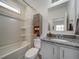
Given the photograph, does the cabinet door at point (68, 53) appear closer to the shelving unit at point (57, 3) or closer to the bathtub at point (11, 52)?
the bathtub at point (11, 52)

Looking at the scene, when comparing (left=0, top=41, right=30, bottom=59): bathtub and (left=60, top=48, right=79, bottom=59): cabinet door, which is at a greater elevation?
(left=60, top=48, right=79, bottom=59): cabinet door

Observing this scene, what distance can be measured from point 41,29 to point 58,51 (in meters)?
1.37

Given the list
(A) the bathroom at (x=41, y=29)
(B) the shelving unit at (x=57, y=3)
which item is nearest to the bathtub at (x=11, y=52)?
(A) the bathroom at (x=41, y=29)

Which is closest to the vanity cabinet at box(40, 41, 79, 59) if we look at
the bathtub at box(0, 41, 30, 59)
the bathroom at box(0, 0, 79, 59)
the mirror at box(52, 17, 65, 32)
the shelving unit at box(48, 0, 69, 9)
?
the bathroom at box(0, 0, 79, 59)

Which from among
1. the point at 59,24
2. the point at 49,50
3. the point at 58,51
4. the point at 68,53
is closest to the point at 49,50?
the point at 49,50

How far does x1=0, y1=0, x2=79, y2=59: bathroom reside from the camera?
1.77 metres

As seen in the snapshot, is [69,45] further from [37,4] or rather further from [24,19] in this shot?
[24,19]

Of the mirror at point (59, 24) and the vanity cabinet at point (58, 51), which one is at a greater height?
the mirror at point (59, 24)

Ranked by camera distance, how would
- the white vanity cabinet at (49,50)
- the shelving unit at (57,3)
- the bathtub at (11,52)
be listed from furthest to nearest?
1. the shelving unit at (57,3)
2. the white vanity cabinet at (49,50)
3. the bathtub at (11,52)

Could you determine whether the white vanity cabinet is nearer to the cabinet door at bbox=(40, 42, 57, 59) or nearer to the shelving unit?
the cabinet door at bbox=(40, 42, 57, 59)

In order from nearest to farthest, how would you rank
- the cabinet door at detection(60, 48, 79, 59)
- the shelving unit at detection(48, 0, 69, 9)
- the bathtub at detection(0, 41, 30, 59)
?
the cabinet door at detection(60, 48, 79, 59) < the bathtub at detection(0, 41, 30, 59) < the shelving unit at detection(48, 0, 69, 9)

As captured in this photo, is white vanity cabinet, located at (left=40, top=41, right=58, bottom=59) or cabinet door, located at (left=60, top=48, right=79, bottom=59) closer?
cabinet door, located at (left=60, top=48, right=79, bottom=59)

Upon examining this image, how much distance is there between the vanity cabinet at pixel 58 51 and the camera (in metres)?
1.41

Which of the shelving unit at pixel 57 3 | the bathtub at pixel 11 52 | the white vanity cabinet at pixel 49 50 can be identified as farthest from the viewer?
the shelving unit at pixel 57 3
